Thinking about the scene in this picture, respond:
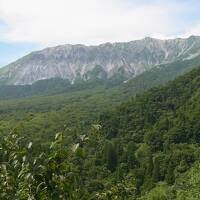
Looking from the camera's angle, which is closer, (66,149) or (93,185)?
(66,149)

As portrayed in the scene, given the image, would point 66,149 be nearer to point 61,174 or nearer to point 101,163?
point 61,174

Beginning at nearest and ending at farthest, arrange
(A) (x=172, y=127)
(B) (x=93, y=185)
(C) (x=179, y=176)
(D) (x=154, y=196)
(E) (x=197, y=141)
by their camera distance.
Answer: (D) (x=154, y=196)
(B) (x=93, y=185)
(C) (x=179, y=176)
(E) (x=197, y=141)
(A) (x=172, y=127)

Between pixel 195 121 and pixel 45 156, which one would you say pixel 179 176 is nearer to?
pixel 195 121

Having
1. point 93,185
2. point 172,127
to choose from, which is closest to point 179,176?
point 93,185

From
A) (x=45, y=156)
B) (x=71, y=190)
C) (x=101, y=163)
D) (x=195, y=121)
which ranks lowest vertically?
(x=101, y=163)

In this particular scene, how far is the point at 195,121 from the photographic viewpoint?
186 m

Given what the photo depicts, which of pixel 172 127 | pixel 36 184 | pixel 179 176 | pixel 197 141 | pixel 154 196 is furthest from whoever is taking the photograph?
pixel 172 127

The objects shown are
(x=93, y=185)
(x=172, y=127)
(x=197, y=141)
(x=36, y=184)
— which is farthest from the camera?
(x=172, y=127)

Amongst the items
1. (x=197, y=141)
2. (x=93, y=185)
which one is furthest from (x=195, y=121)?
(x=93, y=185)

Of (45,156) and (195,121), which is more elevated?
(45,156)

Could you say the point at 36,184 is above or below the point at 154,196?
above

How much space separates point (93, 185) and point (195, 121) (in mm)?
67792

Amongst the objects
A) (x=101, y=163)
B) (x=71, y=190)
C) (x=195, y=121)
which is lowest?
(x=101, y=163)

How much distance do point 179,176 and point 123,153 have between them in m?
41.7
